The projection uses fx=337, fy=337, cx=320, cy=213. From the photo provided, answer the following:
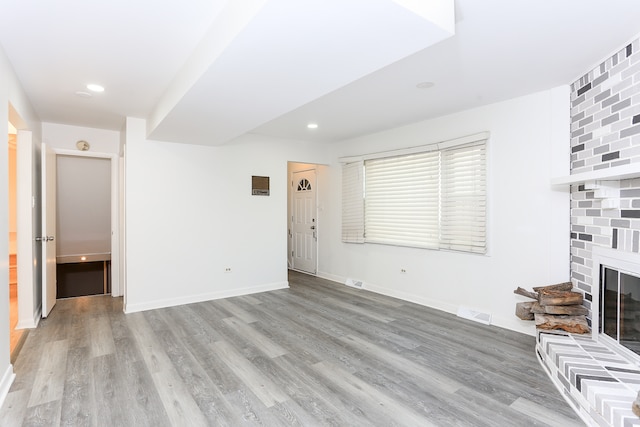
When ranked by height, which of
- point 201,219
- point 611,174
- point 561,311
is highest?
point 611,174

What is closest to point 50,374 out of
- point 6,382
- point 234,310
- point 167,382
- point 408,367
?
point 6,382

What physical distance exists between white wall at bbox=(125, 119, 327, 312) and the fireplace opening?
3.91 metres

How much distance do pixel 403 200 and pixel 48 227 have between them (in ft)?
14.4

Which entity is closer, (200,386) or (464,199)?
(200,386)

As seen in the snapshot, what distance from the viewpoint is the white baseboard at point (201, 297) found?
13.6ft

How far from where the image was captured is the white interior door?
12.4ft

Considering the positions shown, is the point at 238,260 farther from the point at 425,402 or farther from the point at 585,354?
the point at 585,354

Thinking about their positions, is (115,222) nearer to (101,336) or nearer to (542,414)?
(101,336)

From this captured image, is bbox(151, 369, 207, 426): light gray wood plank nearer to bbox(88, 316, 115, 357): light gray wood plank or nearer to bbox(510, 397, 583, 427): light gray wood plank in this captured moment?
bbox(88, 316, 115, 357): light gray wood plank

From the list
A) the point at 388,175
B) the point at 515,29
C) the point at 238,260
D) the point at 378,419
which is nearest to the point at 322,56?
the point at 515,29

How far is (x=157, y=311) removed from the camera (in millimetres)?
4137

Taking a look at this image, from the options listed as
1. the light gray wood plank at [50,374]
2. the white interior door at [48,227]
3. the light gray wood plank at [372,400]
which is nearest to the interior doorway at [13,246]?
the white interior door at [48,227]

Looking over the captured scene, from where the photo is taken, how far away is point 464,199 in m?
3.94

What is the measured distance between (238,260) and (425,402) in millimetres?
3369
